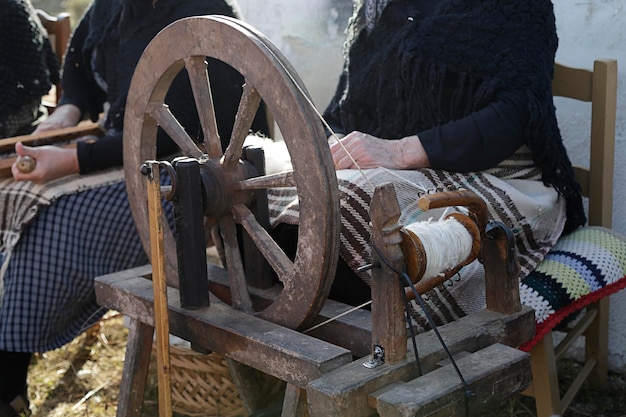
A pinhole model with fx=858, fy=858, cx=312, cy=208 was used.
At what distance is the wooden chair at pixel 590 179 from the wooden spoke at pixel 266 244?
0.80 meters

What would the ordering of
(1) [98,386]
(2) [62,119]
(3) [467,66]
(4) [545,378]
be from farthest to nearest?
1. (2) [62,119]
2. (1) [98,386]
3. (4) [545,378]
4. (3) [467,66]

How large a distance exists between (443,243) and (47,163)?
1.43m

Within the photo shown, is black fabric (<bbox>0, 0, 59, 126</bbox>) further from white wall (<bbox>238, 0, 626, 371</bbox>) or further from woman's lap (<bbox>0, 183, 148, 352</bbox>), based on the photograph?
white wall (<bbox>238, 0, 626, 371</bbox>)

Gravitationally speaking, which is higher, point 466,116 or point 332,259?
point 466,116

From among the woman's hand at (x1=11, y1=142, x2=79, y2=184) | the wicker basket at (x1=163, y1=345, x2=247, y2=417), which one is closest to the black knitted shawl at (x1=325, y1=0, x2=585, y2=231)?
the wicker basket at (x1=163, y1=345, x2=247, y2=417)

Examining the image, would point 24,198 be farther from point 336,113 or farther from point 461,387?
point 461,387

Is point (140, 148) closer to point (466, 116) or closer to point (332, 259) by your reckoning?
point (332, 259)

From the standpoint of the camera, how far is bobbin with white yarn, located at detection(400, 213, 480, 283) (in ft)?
4.92

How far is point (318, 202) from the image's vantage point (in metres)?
1.60

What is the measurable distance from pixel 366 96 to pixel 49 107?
1.65 m

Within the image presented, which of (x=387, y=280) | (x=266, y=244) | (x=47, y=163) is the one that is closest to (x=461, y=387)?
(x=387, y=280)

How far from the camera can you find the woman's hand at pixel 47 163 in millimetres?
2529

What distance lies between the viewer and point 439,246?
5.05 feet

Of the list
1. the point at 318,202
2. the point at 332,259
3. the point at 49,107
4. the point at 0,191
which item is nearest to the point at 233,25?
the point at 318,202
